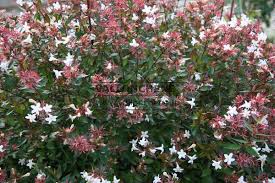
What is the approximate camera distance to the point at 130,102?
6.69 ft

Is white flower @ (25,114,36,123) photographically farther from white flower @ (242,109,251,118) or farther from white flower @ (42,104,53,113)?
white flower @ (242,109,251,118)

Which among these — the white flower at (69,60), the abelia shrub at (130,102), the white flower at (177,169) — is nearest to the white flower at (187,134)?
the abelia shrub at (130,102)

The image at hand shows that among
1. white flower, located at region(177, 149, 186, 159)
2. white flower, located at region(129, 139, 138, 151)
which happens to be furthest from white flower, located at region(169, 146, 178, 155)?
white flower, located at region(129, 139, 138, 151)

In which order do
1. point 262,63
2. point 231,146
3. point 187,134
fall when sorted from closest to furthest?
point 231,146 < point 187,134 < point 262,63

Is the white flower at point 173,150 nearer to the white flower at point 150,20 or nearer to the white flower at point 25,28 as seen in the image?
the white flower at point 150,20

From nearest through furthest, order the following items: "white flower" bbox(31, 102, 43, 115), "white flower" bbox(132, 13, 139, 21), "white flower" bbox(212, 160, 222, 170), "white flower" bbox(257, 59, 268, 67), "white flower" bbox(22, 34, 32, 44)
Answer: "white flower" bbox(31, 102, 43, 115), "white flower" bbox(212, 160, 222, 170), "white flower" bbox(22, 34, 32, 44), "white flower" bbox(257, 59, 268, 67), "white flower" bbox(132, 13, 139, 21)

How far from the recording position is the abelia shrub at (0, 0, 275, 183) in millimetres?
1940

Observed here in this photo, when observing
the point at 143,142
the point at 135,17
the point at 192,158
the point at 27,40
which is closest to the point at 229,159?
the point at 192,158

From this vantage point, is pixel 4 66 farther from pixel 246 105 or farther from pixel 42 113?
pixel 246 105

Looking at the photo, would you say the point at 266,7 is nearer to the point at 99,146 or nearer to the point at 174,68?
the point at 174,68

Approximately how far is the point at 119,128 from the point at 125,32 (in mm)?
463

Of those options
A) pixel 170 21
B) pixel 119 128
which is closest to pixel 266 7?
pixel 170 21

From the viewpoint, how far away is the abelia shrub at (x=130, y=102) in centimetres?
194

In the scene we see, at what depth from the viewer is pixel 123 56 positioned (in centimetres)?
220
